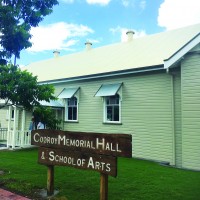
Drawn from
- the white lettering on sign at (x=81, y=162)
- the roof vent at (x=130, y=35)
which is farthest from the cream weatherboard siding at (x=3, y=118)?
the white lettering on sign at (x=81, y=162)

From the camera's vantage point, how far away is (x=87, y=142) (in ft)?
20.3

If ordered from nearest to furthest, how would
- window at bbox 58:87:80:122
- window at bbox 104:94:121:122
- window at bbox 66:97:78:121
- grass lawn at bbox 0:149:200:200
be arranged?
1. grass lawn at bbox 0:149:200:200
2. window at bbox 104:94:121:122
3. window at bbox 58:87:80:122
4. window at bbox 66:97:78:121

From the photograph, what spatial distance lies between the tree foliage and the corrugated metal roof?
21.9 ft

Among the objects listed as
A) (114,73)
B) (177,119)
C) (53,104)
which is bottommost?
(177,119)

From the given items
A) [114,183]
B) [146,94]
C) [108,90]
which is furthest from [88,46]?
[114,183]

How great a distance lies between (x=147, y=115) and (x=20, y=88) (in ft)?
24.3

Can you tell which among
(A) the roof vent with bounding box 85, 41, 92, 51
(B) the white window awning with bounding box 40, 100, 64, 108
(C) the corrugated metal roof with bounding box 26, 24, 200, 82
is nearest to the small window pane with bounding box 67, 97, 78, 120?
(B) the white window awning with bounding box 40, 100, 64, 108

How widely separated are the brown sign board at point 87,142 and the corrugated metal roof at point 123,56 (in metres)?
7.49

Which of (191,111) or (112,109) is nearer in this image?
(191,111)

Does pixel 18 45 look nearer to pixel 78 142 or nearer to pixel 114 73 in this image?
pixel 78 142

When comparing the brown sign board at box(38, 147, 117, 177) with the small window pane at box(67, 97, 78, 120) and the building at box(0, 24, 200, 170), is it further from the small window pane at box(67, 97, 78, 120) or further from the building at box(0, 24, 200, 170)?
the small window pane at box(67, 97, 78, 120)

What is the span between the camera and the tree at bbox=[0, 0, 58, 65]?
7.49m

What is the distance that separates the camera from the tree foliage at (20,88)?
25.6ft

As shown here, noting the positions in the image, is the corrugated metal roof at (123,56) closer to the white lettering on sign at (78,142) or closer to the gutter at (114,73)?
the gutter at (114,73)
